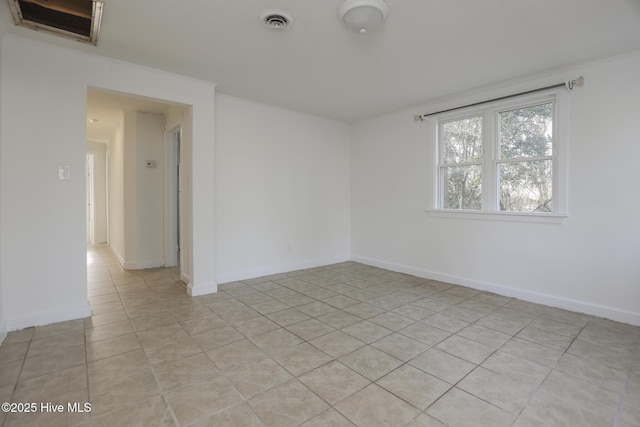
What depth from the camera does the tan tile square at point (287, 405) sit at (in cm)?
160

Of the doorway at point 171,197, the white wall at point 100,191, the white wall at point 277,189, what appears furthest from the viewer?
the white wall at point 100,191

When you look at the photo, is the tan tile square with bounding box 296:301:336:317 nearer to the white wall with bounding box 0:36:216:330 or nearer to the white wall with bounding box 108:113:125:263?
the white wall with bounding box 0:36:216:330

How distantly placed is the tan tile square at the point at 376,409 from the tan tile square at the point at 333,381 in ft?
0.18

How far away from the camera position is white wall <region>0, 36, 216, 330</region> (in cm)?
255

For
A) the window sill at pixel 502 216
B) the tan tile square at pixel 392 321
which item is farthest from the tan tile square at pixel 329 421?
the window sill at pixel 502 216

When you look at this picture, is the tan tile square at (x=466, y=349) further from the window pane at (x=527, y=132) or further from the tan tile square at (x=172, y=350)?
the window pane at (x=527, y=132)

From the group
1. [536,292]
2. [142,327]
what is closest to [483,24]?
[536,292]

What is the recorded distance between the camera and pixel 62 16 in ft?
7.82

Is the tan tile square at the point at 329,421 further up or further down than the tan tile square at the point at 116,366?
further down

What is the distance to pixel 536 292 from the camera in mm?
3402

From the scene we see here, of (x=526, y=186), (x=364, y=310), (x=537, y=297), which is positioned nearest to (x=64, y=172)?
(x=364, y=310)

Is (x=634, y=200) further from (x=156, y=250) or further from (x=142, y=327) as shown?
(x=156, y=250)

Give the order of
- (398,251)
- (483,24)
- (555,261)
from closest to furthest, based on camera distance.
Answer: (483,24) < (555,261) < (398,251)

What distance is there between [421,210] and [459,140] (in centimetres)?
108
